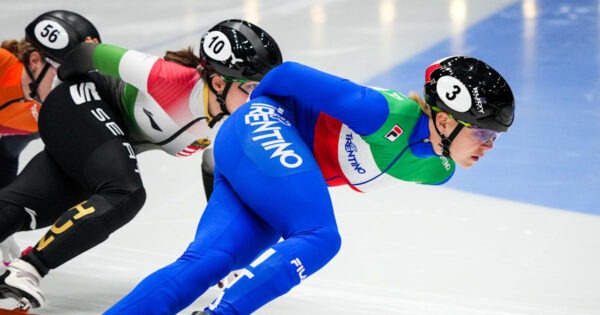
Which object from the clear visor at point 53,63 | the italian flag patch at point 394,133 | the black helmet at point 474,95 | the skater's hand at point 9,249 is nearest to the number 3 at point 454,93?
the black helmet at point 474,95

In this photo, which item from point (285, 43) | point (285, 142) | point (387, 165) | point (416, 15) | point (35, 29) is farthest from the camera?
point (416, 15)

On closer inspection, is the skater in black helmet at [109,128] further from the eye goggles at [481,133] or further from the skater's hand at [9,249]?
the eye goggles at [481,133]

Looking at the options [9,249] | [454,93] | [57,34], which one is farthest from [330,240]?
[9,249]

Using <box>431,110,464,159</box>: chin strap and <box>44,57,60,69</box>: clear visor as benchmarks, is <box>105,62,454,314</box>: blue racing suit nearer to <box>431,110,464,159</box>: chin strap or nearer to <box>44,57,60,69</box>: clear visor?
<box>431,110,464,159</box>: chin strap

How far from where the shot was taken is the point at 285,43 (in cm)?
891

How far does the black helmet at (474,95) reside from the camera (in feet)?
11.2

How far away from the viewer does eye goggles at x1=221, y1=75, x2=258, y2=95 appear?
4113 millimetres

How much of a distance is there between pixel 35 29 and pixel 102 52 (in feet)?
1.83

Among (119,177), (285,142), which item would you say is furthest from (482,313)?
(119,177)

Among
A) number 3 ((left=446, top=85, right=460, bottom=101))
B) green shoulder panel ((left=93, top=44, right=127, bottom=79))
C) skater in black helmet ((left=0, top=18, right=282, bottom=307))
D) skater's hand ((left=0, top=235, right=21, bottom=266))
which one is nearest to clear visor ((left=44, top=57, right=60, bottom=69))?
skater in black helmet ((left=0, top=18, right=282, bottom=307))

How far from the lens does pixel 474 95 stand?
3.40 metres

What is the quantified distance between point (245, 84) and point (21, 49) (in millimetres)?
1390

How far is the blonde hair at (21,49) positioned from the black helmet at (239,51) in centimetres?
118

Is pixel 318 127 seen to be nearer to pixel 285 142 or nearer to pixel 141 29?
pixel 285 142
